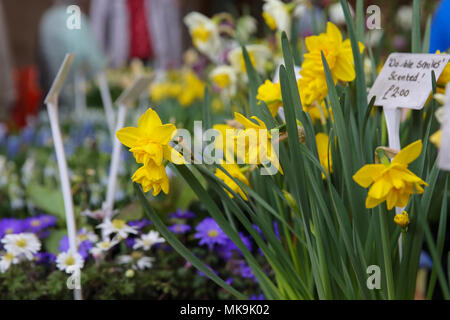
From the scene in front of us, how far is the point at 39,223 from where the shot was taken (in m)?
0.86

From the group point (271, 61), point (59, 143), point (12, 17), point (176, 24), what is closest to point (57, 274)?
point (59, 143)

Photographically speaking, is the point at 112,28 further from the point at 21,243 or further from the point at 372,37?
the point at 21,243

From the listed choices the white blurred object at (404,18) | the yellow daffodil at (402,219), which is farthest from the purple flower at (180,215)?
the white blurred object at (404,18)

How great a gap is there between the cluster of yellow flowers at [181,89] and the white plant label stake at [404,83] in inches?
50.8

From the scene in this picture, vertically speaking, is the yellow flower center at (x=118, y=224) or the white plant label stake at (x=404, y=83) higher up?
the white plant label stake at (x=404, y=83)

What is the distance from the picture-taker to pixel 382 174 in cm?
39

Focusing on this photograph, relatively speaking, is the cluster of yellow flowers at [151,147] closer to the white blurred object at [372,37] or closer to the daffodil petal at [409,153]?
the daffodil petal at [409,153]

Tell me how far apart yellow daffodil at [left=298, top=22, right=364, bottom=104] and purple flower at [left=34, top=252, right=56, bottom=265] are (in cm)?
47

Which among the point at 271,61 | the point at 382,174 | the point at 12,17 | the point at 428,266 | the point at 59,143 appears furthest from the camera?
the point at 12,17

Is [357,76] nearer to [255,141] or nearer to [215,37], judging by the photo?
[255,141]

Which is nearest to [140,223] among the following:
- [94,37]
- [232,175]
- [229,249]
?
[229,249]

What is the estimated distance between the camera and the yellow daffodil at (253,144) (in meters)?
0.43

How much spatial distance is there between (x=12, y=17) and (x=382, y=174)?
5.50 meters

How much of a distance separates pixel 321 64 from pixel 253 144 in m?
0.13
